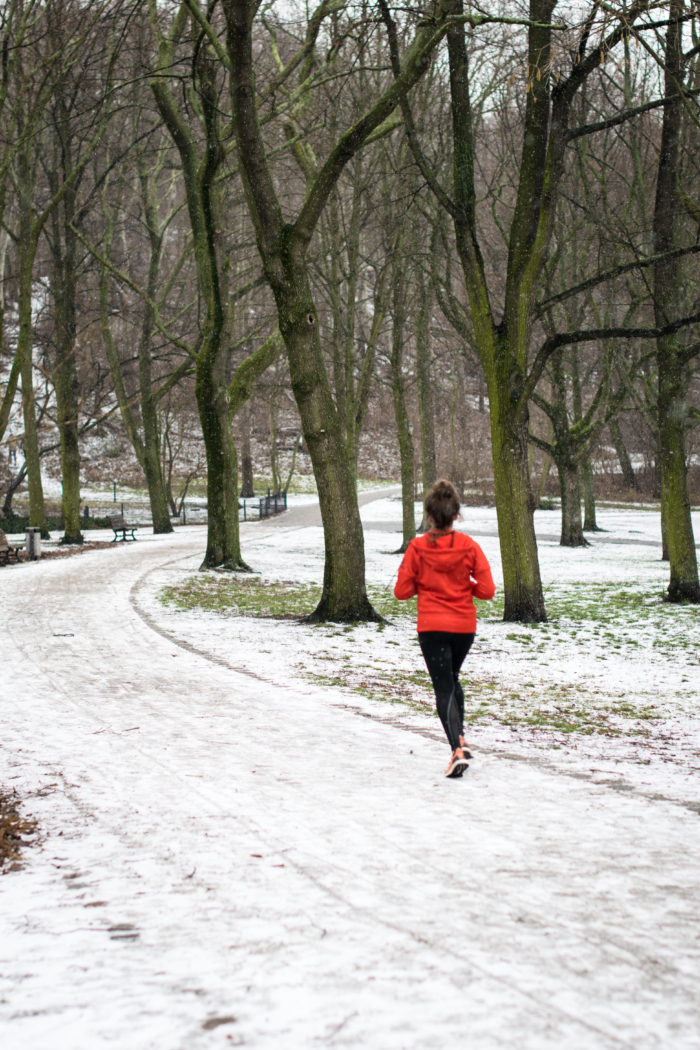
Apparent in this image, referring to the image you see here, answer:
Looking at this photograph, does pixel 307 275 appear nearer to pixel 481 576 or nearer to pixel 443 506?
pixel 443 506

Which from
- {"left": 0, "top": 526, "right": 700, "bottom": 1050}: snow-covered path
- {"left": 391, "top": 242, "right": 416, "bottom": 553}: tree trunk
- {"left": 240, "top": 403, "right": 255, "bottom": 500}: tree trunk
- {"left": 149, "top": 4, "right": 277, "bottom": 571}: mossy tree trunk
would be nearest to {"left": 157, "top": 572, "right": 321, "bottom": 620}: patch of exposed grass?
{"left": 149, "top": 4, "right": 277, "bottom": 571}: mossy tree trunk

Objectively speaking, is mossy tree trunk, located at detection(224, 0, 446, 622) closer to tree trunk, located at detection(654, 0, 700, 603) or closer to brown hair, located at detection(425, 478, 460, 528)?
tree trunk, located at detection(654, 0, 700, 603)

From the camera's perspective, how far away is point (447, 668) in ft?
16.3

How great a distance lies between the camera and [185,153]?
16.2m

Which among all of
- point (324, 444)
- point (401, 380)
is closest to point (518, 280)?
point (324, 444)

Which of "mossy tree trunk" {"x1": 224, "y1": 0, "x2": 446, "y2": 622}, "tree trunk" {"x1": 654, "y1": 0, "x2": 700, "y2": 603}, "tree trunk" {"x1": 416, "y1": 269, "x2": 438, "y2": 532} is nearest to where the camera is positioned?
"mossy tree trunk" {"x1": 224, "y1": 0, "x2": 446, "y2": 622}

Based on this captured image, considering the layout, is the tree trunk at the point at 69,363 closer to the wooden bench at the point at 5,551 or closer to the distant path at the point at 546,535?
the wooden bench at the point at 5,551

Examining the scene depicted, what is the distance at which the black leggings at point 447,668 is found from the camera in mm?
4949

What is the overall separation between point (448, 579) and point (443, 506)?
1.36 feet

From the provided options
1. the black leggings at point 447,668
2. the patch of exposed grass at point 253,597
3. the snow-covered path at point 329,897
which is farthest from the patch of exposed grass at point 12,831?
the patch of exposed grass at point 253,597

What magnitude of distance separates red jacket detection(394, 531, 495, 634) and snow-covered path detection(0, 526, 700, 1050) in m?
0.88

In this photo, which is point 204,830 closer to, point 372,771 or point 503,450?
point 372,771

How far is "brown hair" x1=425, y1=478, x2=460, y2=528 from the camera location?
4.96 m

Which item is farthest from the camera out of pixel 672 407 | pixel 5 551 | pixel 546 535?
pixel 546 535
